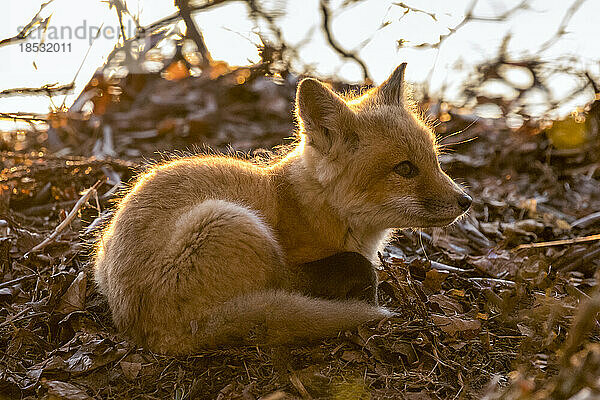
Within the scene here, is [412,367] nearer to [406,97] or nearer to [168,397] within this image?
[168,397]

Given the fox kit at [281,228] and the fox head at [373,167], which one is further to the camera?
the fox head at [373,167]

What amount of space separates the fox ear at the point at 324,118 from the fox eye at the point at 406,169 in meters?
0.39

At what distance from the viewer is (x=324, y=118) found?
12.9ft

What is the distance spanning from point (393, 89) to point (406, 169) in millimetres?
888

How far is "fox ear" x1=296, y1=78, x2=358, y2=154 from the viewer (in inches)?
150

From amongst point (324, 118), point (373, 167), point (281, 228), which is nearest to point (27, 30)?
point (324, 118)

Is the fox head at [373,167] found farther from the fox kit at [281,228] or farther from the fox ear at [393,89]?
the fox ear at [393,89]

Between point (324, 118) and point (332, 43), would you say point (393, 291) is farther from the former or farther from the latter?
point (332, 43)

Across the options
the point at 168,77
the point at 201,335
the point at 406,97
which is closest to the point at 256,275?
the point at 201,335

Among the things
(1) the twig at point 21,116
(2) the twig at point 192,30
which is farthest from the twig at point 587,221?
(1) the twig at point 21,116

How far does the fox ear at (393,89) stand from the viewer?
4.41m

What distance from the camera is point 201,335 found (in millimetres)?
3162

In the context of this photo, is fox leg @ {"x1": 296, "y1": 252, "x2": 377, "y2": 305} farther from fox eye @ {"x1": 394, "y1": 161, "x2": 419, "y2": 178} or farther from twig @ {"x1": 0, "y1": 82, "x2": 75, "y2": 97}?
twig @ {"x1": 0, "y1": 82, "x2": 75, "y2": 97}

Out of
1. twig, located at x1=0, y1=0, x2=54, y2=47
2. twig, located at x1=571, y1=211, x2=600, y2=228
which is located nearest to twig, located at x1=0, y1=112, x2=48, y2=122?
twig, located at x1=0, y1=0, x2=54, y2=47
